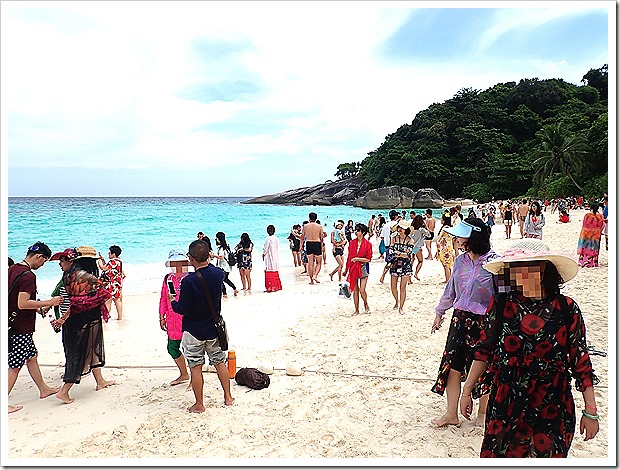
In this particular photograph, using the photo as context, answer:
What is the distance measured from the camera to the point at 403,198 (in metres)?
50.7

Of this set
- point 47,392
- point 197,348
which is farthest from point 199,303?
point 47,392

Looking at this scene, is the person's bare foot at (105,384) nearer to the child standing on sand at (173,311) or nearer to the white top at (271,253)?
the child standing on sand at (173,311)

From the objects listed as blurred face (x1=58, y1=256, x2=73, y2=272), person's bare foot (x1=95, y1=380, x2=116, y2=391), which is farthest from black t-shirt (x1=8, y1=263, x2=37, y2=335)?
person's bare foot (x1=95, y1=380, x2=116, y2=391)

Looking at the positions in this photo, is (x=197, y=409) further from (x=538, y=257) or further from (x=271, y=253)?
(x=271, y=253)

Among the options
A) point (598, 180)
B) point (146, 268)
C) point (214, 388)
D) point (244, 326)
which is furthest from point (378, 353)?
point (598, 180)

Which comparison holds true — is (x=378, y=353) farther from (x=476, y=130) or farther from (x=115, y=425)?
(x=476, y=130)

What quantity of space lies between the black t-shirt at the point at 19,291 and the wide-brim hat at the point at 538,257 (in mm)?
3725

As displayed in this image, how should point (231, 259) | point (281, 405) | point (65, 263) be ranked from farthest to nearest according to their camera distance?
point (231, 259)
point (65, 263)
point (281, 405)

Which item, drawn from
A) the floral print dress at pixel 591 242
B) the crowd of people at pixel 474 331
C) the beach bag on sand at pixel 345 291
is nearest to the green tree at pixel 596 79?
the floral print dress at pixel 591 242

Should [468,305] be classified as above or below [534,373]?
above

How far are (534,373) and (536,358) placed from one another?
9 cm

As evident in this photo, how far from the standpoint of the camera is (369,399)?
401 cm

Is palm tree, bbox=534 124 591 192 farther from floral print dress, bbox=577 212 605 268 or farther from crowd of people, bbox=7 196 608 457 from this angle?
crowd of people, bbox=7 196 608 457

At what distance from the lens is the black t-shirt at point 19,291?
376 cm
